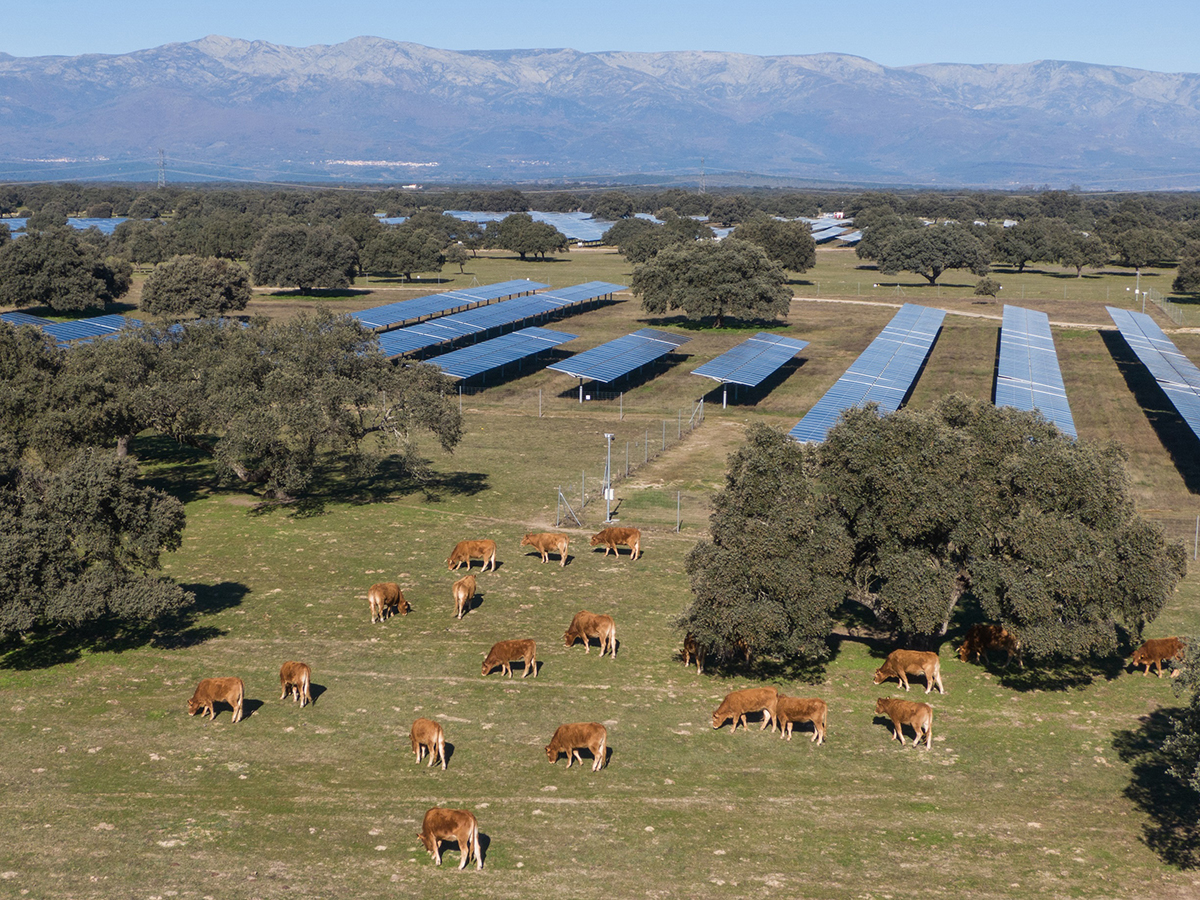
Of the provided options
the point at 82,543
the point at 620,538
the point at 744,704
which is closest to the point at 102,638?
the point at 82,543

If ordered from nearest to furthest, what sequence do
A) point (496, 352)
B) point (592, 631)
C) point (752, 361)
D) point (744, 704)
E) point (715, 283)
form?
point (744, 704)
point (592, 631)
point (752, 361)
point (496, 352)
point (715, 283)

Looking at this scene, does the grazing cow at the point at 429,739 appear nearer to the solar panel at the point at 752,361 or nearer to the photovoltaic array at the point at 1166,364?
the photovoltaic array at the point at 1166,364

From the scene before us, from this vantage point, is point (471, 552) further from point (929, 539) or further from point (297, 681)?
point (929, 539)

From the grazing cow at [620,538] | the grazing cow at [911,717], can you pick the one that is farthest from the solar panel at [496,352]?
the grazing cow at [911,717]

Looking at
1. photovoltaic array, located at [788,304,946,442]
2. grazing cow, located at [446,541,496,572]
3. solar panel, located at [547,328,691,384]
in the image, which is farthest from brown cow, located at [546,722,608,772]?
solar panel, located at [547,328,691,384]

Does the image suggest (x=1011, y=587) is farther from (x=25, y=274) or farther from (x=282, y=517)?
(x=25, y=274)

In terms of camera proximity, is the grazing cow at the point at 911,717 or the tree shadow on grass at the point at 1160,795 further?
the grazing cow at the point at 911,717
